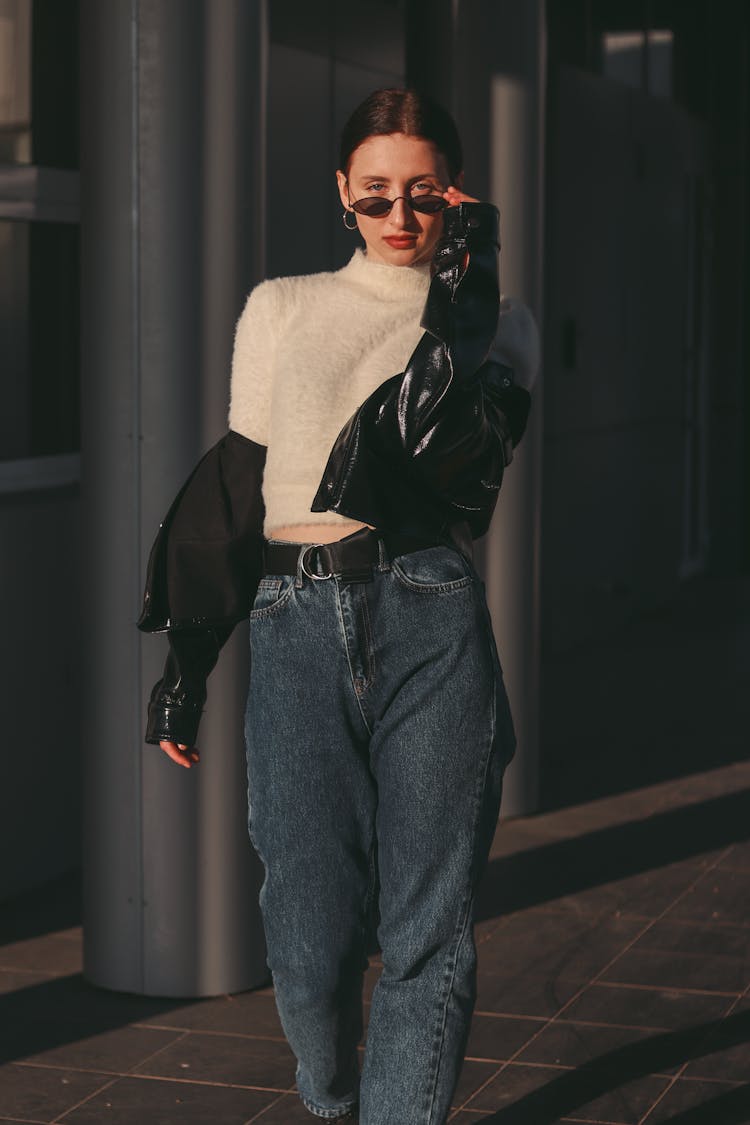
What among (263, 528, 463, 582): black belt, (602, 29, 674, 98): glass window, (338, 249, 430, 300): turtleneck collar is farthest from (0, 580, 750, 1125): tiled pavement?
(602, 29, 674, 98): glass window

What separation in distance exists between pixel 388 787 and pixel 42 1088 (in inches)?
56.6

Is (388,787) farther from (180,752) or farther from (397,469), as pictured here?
(397,469)

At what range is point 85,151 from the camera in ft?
15.4

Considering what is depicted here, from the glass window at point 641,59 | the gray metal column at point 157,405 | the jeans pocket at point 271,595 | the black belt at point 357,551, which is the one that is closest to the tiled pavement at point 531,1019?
the gray metal column at point 157,405

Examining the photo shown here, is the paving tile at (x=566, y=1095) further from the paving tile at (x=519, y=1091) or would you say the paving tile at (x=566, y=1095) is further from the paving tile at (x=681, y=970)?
the paving tile at (x=681, y=970)

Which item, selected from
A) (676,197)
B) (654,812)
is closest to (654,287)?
(676,197)

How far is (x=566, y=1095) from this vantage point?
415 centimetres

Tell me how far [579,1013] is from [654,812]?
2199mm

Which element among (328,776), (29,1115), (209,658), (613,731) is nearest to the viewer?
(328,776)

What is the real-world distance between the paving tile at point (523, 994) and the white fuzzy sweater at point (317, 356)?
1908 mm

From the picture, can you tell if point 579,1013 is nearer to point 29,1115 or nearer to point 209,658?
point 29,1115

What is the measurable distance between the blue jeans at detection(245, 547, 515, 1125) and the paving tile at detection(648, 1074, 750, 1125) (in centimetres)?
92

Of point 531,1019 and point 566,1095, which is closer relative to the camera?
point 566,1095

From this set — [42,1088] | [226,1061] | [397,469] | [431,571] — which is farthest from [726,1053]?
[397,469]
